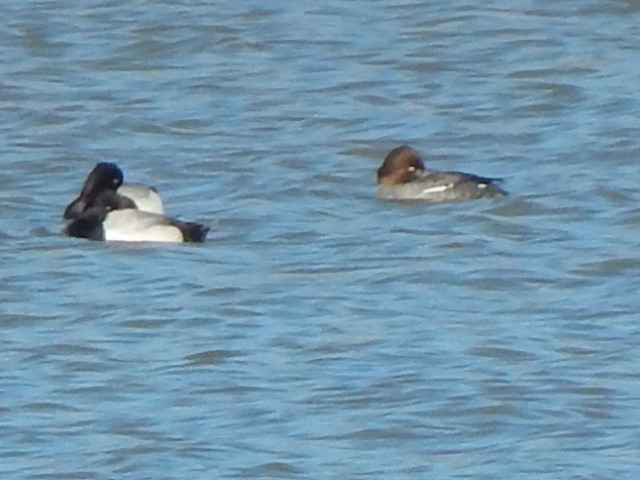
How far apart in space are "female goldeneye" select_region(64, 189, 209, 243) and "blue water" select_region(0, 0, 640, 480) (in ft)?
0.24

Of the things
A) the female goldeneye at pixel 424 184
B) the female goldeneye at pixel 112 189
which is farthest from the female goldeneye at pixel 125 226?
the female goldeneye at pixel 424 184

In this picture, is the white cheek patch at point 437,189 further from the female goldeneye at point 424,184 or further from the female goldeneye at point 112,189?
the female goldeneye at point 112,189

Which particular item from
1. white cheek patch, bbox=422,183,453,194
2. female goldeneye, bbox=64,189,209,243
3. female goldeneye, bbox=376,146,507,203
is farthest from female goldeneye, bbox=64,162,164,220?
white cheek patch, bbox=422,183,453,194

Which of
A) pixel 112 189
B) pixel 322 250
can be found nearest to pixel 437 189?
pixel 322 250

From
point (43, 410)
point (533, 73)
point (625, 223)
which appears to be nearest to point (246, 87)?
point (533, 73)

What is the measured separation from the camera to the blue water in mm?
9055

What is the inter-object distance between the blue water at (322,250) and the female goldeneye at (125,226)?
0.07 m

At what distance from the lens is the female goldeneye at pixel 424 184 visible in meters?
13.0

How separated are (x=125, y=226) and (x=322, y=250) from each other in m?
1.07

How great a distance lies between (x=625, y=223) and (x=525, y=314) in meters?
1.98

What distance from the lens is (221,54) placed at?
16.8 metres

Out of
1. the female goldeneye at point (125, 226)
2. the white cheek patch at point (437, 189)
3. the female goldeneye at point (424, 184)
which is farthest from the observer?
the white cheek patch at point (437, 189)

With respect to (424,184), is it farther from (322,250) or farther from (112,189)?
(112,189)

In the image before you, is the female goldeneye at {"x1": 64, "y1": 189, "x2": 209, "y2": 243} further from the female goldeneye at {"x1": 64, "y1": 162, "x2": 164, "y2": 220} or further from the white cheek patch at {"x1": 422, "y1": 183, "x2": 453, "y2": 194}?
the white cheek patch at {"x1": 422, "y1": 183, "x2": 453, "y2": 194}
